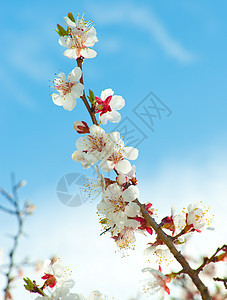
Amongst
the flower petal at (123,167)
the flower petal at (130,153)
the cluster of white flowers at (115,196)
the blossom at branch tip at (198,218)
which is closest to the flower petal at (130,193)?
the cluster of white flowers at (115,196)

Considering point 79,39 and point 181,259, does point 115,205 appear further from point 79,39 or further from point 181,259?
point 79,39

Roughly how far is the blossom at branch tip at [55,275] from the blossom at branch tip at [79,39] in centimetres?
148

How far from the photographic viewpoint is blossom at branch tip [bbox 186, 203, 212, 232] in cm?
214

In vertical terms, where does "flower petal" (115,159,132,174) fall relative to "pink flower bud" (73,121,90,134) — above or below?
below

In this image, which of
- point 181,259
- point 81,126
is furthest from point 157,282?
point 81,126

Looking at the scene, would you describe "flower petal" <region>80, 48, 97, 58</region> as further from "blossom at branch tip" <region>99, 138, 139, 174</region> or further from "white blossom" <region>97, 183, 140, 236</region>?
"white blossom" <region>97, 183, 140, 236</region>

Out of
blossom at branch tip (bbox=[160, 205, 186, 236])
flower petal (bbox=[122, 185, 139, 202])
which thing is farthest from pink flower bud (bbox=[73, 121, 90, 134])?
blossom at branch tip (bbox=[160, 205, 186, 236])

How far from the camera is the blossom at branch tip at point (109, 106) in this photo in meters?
2.28

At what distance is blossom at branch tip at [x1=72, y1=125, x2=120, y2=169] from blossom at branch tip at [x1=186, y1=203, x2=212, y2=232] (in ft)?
2.22

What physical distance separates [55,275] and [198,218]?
1037 mm

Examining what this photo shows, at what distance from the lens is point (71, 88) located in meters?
2.31

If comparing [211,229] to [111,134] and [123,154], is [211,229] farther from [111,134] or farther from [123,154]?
[111,134]

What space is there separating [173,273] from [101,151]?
88 centimetres

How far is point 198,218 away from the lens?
7.02 ft
